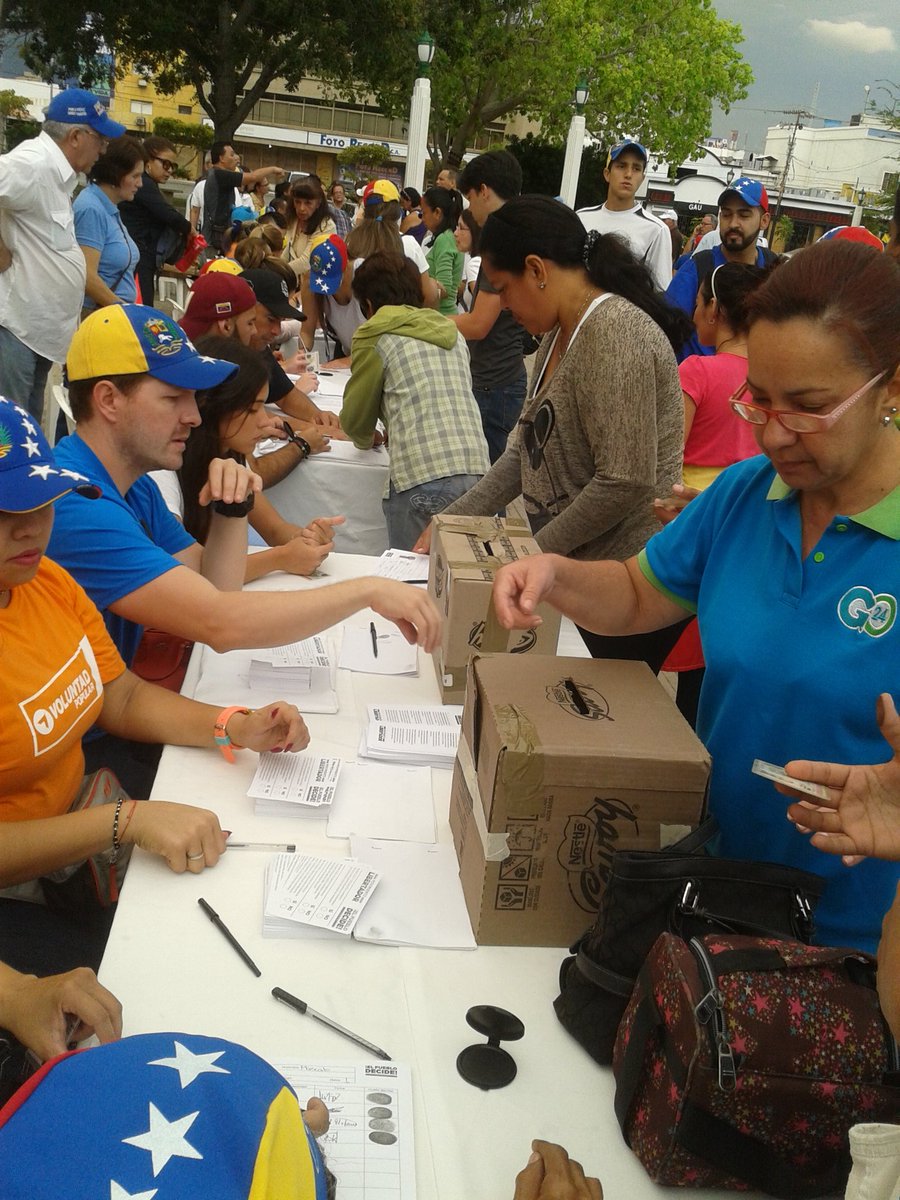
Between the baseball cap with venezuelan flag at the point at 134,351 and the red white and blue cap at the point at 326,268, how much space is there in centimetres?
351

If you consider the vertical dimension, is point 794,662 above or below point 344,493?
above

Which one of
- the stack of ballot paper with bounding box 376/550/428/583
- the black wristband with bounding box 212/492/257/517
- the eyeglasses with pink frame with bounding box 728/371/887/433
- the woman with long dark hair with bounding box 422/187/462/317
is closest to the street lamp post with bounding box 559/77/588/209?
the woman with long dark hair with bounding box 422/187/462/317

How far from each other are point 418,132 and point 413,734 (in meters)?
11.3

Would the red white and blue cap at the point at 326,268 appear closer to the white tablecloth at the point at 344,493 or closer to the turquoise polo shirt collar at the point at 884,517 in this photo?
the white tablecloth at the point at 344,493

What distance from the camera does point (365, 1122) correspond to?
112 centimetres

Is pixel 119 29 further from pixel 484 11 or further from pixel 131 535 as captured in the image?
pixel 131 535

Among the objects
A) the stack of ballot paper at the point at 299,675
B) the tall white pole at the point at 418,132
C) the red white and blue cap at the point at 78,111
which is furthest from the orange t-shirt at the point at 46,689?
the tall white pole at the point at 418,132

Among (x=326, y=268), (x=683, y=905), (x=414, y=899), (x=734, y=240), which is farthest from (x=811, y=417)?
(x=326, y=268)

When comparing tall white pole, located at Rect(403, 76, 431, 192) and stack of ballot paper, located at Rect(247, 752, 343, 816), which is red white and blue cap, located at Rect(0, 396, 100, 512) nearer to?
stack of ballot paper, located at Rect(247, 752, 343, 816)

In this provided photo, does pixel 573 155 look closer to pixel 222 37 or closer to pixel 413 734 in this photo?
pixel 222 37

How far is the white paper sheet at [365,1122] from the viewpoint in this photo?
3.47 ft

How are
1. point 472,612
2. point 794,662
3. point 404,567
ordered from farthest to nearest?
point 404,567, point 472,612, point 794,662

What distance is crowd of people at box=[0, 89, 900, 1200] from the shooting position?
4.29 feet

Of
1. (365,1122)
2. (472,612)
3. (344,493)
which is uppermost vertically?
(472,612)
